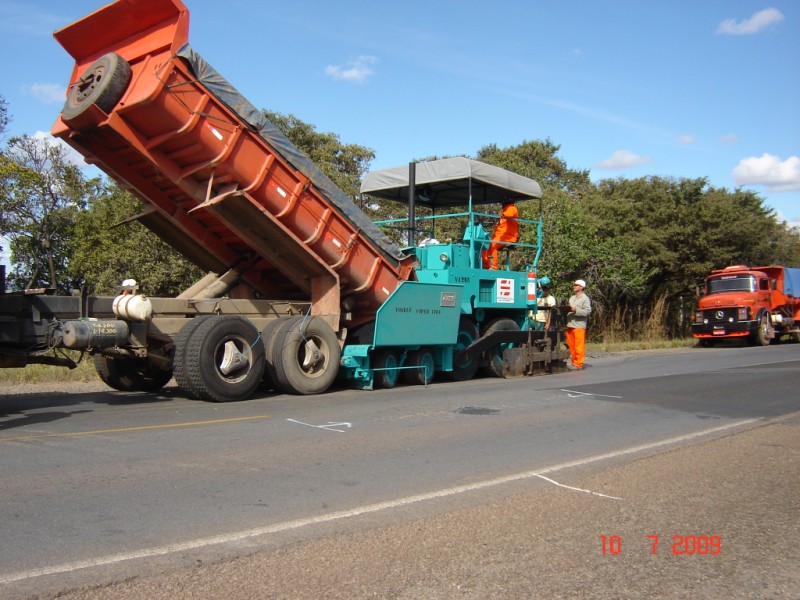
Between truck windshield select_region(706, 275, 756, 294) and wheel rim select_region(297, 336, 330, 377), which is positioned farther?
truck windshield select_region(706, 275, 756, 294)

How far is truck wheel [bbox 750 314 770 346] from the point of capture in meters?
24.7

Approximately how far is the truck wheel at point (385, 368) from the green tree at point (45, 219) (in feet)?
67.7

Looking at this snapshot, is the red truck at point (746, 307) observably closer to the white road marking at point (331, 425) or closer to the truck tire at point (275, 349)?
the truck tire at point (275, 349)

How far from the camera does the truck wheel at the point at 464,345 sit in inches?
500

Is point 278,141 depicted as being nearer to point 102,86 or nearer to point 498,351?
point 102,86

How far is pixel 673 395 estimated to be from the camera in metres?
10.8

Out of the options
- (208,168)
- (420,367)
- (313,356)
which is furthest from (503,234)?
(208,168)

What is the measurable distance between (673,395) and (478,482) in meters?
6.08

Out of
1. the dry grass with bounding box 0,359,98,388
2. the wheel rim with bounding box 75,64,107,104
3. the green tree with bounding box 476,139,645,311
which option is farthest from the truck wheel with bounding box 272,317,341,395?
the green tree with bounding box 476,139,645,311

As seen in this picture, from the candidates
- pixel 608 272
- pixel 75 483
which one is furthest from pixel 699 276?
pixel 75 483

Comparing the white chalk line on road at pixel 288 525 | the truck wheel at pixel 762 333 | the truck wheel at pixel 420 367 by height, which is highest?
the truck wheel at pixel 762 333

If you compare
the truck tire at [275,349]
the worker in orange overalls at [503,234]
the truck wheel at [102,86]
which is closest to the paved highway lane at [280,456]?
the truck tire at [275,349]

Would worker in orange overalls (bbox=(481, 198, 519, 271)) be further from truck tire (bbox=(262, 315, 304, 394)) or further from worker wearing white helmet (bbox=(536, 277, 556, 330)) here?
truck tire (bbox=(262, 315, 304, 394))

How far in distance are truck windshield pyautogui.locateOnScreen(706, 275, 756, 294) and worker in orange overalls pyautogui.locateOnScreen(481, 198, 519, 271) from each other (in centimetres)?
1523
